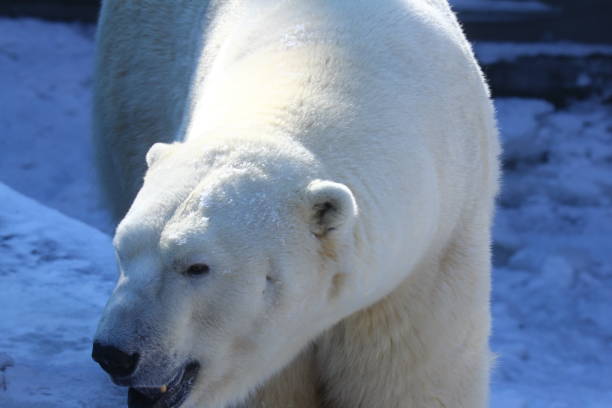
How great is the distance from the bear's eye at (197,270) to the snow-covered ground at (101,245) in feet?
3.21

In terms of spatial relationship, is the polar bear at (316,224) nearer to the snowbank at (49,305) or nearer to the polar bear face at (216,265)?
the polar bear face at (216,265)

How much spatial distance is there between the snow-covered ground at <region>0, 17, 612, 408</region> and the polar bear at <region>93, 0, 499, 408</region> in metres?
0.72

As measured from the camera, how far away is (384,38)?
7.67 feet

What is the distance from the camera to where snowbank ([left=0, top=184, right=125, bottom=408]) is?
2754mm

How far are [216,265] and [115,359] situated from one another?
237 mm

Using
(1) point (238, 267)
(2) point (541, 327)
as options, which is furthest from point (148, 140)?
(2) point (541, 327)

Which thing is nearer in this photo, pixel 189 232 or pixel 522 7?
pixel 189 232

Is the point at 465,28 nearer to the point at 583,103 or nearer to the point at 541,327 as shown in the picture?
the point at 583,103

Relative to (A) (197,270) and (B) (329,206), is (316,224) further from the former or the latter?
(A) (197,270)

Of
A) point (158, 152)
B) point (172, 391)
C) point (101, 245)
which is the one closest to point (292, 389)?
point (172, 391)

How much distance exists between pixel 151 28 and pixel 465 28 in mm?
3740

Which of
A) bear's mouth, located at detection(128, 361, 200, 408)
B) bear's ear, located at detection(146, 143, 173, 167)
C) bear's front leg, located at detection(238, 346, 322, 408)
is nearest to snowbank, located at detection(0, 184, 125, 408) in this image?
bear's front leg, located at detection(238, 346, 322, 408)

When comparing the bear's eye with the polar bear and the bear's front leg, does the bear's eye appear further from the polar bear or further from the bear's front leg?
the bear's front leg

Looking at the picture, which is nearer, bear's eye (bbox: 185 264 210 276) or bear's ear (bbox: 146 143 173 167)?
bear's eye (bbox: 185 264 210 276)
